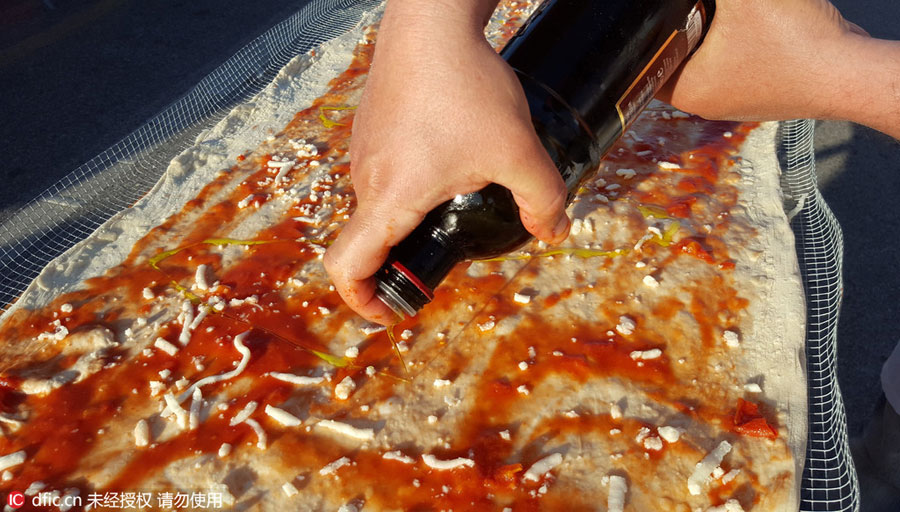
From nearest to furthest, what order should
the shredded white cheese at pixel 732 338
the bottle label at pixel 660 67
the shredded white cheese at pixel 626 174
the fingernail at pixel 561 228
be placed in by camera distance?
the fingernail at pixel 561 228 < the bottle label at pixel 660 67 < the shredded white cheese at pixel 732 338 < the shredded white cheese at pixel 626 174

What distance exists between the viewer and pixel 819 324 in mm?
2418

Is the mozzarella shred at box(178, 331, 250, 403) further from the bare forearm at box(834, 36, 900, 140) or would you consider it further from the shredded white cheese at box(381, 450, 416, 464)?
the bare forearm at box(834, 36, 900, 140)

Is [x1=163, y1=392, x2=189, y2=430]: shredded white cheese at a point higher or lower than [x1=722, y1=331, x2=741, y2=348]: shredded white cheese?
lower

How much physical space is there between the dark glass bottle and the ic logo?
113cm

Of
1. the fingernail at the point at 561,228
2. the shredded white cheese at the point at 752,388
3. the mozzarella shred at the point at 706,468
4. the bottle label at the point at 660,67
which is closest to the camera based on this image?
the fingernail at the point at 561,228

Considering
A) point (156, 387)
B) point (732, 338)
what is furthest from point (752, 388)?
point (156, 387)

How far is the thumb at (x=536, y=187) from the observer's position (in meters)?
1.22

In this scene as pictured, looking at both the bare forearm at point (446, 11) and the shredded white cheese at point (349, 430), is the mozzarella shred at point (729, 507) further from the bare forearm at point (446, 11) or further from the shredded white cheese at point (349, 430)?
the bare forearm at point (446, 11)

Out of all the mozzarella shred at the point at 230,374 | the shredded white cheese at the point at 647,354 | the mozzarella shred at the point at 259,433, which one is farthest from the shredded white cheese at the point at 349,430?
the shredded white cheese at the point at 647,354

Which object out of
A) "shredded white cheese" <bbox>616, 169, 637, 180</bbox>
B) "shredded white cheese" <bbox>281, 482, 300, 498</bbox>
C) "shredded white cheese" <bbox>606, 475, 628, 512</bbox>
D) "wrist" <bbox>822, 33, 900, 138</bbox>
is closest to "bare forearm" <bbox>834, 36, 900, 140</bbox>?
"wrist" <bbox>822, 33, 900, 138</bbox>

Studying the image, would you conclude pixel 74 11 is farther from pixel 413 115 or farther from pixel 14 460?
pixel 413 115

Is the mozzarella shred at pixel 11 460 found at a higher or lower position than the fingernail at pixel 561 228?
lower

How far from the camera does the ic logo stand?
1.69 meters

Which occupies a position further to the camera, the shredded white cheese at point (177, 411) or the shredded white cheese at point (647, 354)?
the shredded white cheese at point (647, 354)
